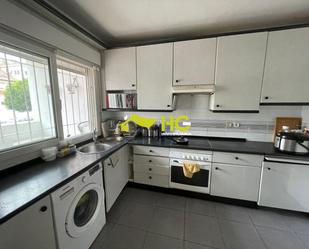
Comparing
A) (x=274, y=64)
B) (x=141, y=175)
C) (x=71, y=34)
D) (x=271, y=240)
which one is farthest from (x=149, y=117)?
(x=271, y=240)

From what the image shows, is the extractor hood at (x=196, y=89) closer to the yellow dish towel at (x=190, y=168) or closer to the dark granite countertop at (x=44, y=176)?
the dark granite countertop at (x=44, y=176)

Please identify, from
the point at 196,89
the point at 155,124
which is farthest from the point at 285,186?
the point at 155,124

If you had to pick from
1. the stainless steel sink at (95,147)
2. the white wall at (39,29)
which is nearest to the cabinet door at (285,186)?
the stainless steel sink at (95,147)

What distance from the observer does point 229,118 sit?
7.04 ft

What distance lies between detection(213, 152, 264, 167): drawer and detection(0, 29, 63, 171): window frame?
201cm

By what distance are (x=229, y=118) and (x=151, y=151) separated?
135 cm

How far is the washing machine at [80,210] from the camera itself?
0.99 metres

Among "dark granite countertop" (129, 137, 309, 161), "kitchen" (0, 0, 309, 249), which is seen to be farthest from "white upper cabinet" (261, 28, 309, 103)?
"dark granite countertop" (129, 137, 309, 161)

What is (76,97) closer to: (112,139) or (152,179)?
(112,139)

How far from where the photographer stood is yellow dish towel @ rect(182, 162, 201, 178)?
5.89ft

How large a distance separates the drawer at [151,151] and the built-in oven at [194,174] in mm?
97

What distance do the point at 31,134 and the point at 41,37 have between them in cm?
95

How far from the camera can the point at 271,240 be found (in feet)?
4.57

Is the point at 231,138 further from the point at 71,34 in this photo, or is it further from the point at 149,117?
the point at 71,34
